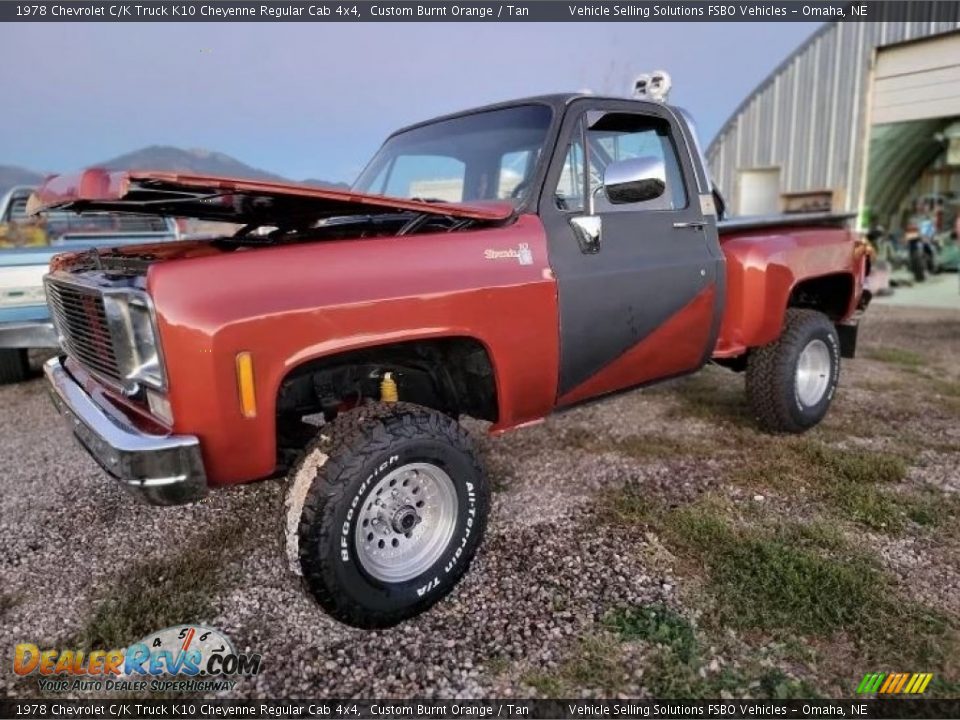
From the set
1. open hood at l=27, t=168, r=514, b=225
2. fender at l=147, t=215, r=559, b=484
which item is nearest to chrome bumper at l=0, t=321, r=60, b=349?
open hood at l=27, t=168, r=514, b=225

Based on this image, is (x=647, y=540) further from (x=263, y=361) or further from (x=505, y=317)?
(x=263, y=361)

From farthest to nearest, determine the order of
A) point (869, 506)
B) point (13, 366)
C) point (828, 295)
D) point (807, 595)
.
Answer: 1. point (13, 366)
2. point (828, 295)
3. point (869, 506)
4. point (807, 595)

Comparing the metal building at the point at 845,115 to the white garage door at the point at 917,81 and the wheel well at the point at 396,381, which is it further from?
the wheel well at the point at 396,381

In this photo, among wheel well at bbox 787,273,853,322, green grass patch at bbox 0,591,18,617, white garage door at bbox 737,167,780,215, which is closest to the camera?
green grass patch at bbox 0,591,18,617

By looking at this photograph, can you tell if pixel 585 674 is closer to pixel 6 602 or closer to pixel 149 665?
pixel 149 665

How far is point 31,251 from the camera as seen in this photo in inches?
220

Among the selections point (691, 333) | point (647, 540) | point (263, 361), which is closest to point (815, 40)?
point (691, 333)

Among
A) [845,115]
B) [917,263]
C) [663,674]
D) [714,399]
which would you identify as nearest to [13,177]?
[714,399]

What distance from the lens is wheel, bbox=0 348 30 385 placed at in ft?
20.3

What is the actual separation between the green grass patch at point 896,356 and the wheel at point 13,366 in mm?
8628

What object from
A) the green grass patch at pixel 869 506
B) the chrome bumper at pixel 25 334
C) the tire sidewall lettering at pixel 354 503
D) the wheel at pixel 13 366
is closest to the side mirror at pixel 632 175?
the tire sidewall lettering at pixel 354 503

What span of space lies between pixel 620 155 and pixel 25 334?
15.9 feet

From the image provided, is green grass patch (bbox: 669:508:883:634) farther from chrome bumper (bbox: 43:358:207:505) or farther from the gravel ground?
chrome bumper (bbox: 43:358:207:505)

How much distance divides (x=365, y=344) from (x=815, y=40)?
16348 mm
